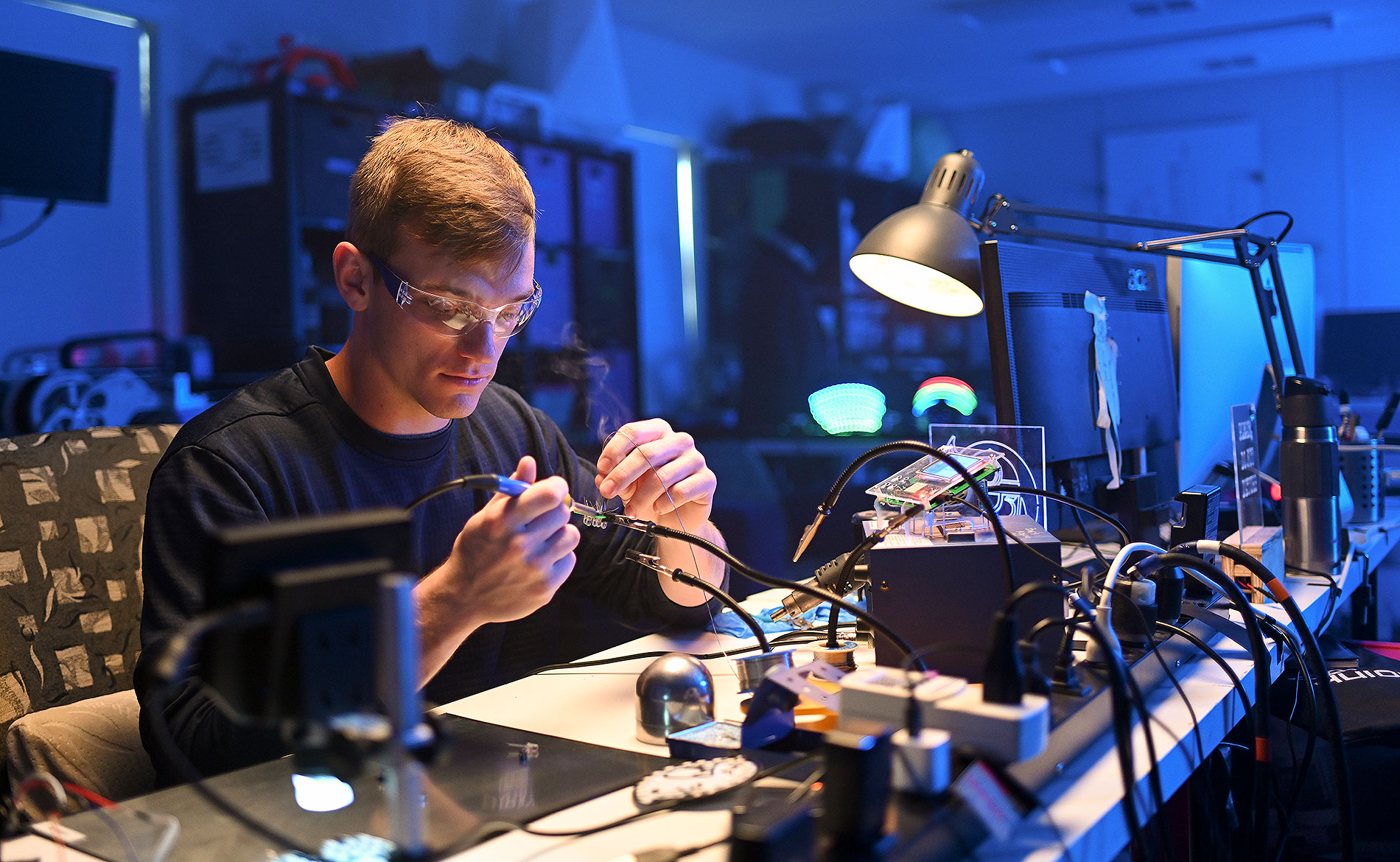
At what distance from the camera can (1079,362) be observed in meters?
1.39

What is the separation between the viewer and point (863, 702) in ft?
2.31

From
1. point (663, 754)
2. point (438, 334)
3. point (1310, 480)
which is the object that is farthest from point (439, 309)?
point (1310, 480)

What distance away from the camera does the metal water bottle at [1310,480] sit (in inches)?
61.1

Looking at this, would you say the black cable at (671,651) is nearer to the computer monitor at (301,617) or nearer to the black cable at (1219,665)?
the black cable at (1219,665)

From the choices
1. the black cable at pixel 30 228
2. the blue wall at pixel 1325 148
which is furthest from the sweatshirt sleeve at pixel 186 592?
the blue wall at pixel 1325 148

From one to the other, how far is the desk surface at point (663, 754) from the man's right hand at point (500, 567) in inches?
A: 3.9

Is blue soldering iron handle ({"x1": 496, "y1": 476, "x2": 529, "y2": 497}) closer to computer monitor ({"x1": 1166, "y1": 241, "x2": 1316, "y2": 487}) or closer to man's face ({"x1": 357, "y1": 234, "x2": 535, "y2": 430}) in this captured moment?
man's face ({"x1": 357, "y1": 234, "x2": 535, "y2": 430})

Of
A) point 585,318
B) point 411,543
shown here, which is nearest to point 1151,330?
point 411,543

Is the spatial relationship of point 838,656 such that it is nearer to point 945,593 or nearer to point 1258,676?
point 945,593

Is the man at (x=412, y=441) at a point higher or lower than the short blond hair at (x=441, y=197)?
lower

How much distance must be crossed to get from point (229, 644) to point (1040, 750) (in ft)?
1.64

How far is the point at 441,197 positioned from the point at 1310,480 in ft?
4.18

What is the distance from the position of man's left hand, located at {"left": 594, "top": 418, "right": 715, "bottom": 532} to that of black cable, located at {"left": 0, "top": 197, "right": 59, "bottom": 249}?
2370 mm

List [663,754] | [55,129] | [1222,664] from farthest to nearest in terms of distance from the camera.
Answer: [55,129] → [1222,664] → [663,754]
